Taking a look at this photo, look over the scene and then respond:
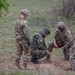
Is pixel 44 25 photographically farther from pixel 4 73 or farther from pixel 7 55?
pixel 4 73

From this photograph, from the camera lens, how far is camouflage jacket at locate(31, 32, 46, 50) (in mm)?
12792

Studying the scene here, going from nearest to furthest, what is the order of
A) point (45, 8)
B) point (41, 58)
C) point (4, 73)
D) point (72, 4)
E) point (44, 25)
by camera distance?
point (4, 73), point (41, 58), point (44, 25), point (72, 4), point (45, 8)

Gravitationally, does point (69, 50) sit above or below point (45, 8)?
below

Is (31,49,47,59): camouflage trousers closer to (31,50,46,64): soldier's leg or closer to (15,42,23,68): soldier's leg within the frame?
(31,50,46,64): soldier's leg

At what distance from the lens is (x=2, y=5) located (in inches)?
444

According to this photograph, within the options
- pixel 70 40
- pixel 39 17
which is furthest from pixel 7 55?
pixel 39 17

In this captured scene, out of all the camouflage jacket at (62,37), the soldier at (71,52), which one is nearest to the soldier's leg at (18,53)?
the soldier at (71,52)

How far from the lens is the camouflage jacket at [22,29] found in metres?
11.7

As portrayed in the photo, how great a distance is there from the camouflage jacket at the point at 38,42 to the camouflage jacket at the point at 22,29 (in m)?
0.93

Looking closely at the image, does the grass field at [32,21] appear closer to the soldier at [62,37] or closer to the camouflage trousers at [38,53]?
the soldier at [62,37]

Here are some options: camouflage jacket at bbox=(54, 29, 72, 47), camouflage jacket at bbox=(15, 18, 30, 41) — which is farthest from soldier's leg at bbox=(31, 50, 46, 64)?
camouflage jacket at bbox=(15, 18, 30, 41)

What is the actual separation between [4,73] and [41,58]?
482 centimetres

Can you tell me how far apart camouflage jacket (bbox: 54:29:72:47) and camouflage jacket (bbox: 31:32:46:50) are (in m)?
0.82

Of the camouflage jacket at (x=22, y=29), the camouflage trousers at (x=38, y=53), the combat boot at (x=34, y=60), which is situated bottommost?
the combat boot at (x=34, y=60)
